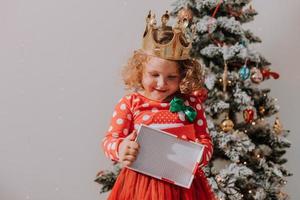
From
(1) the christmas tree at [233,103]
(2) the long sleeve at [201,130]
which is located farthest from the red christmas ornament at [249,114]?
(2) the long sleeve at [201,130]

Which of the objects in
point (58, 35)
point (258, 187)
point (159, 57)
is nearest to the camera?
point (159, 57)

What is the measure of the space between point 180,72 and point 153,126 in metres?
0.15

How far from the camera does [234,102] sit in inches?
70.9

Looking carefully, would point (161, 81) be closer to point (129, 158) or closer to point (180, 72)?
point (180, 72)

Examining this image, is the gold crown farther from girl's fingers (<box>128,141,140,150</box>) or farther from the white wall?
the white wall

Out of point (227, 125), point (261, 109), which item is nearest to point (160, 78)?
point (227, 125)

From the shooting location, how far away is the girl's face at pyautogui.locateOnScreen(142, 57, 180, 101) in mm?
1206

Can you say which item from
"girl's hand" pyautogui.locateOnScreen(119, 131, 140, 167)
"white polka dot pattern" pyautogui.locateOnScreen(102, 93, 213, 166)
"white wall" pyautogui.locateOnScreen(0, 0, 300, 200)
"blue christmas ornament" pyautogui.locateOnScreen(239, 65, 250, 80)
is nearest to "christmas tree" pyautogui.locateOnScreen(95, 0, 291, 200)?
"blue christmas ornament" pyautogui.locateOnScreen(239, 65, 250, 80)

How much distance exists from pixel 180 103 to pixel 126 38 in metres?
1.12

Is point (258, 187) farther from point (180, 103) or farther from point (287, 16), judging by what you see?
point (287, 16)

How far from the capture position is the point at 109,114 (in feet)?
7.48

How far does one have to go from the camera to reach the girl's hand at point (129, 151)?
1.14 meters

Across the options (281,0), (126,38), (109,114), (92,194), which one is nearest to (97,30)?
(126,38)

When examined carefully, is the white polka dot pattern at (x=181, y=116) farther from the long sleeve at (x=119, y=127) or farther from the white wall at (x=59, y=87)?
the white wall at (x=59, y=87)
